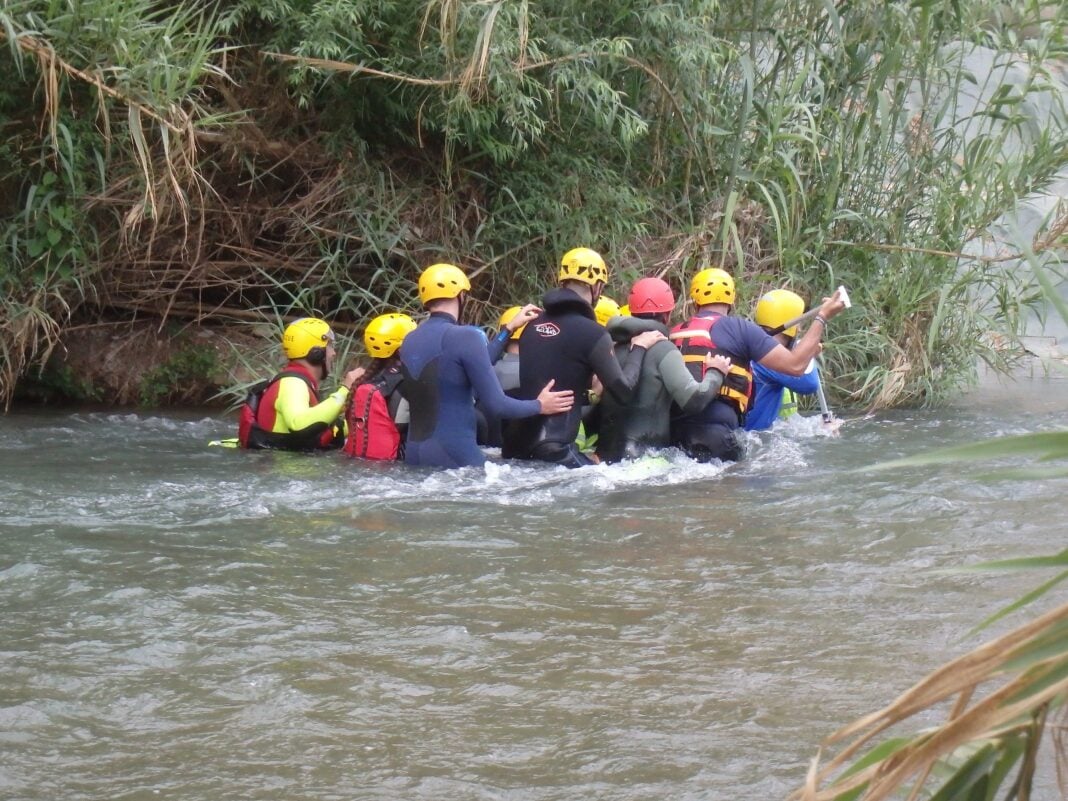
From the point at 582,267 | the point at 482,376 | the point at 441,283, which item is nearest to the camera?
the point at 482,376

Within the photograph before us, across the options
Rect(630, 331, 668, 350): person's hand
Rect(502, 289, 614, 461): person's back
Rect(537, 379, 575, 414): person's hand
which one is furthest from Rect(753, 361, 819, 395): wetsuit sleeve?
Rect(537, 379, 575, 414): person's hand

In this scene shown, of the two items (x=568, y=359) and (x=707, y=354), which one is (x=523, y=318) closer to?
(x=568, y=359)

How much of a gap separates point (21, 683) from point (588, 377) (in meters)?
4.70

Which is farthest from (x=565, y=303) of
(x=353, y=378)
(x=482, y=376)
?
(x=353, y=378)

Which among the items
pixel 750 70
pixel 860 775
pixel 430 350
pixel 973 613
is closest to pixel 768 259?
pixel 750 70

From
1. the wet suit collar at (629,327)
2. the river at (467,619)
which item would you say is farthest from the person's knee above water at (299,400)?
the wet suit collar at (629,327)

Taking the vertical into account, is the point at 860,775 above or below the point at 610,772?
above

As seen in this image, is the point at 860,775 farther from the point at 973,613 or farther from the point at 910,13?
the point at 910,13

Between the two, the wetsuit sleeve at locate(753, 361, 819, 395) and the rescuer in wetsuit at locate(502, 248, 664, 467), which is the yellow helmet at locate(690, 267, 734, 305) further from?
the rescuer in wetsuit at locate(502, 248, 664, 467)

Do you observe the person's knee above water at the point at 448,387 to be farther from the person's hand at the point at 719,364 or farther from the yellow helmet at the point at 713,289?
the yellow helmet at the point at 713,289

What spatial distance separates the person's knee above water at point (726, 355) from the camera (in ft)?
27.5

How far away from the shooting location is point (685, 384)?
8.17 meters

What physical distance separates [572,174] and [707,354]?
9.30ft

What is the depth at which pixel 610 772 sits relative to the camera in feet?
11.5
